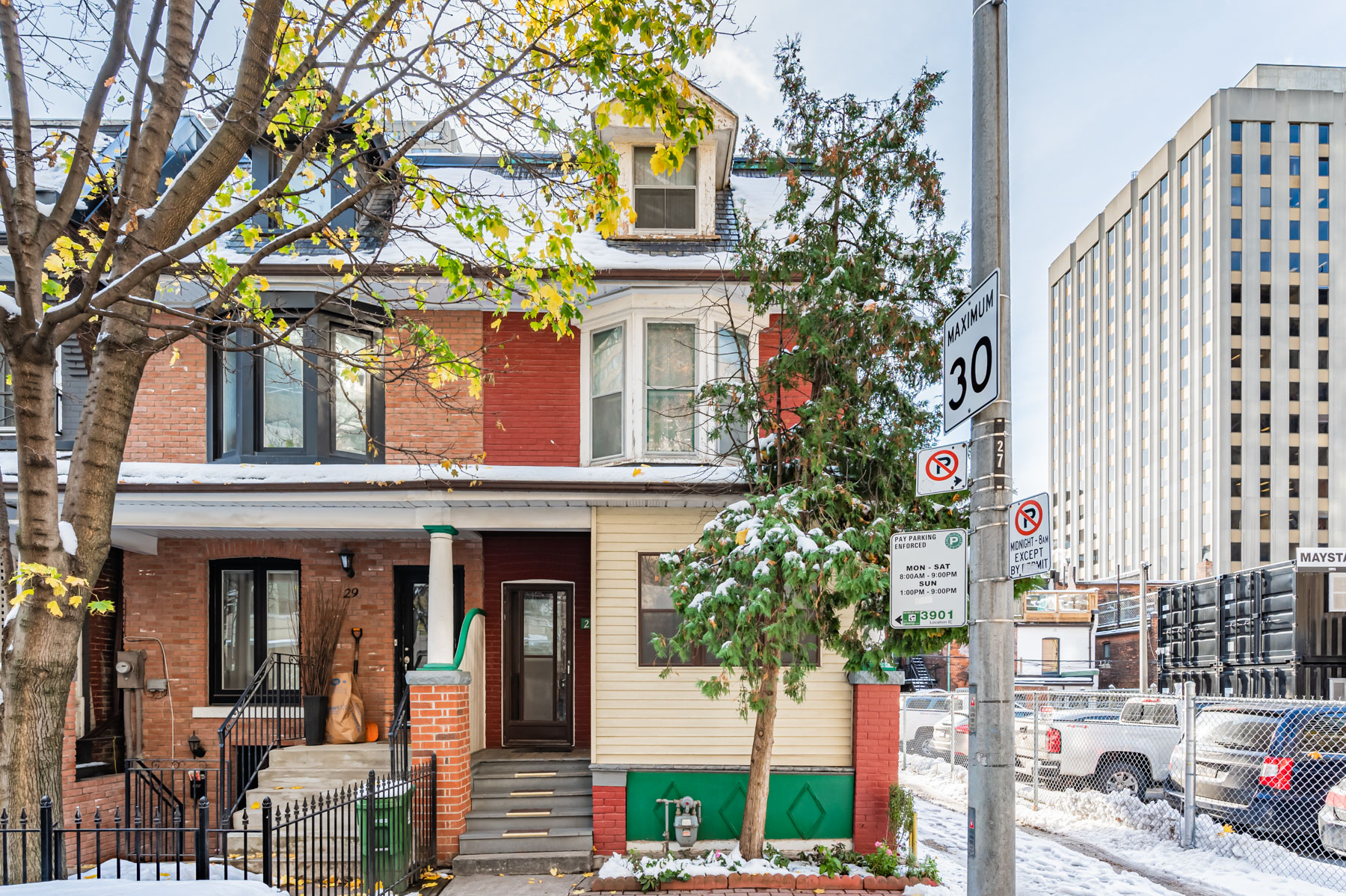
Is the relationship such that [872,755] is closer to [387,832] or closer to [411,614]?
[387,832]

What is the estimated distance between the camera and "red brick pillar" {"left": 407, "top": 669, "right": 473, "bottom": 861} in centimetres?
967

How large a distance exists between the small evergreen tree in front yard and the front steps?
6.32 feet

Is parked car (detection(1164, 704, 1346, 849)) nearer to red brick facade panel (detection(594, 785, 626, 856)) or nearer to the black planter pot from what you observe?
red brick facade panel (detection(594, 785, 626, 856))

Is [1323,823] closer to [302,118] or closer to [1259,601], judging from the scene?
[1259,601]

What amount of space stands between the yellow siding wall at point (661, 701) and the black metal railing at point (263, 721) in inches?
150

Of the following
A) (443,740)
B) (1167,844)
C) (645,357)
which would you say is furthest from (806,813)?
(645,357)

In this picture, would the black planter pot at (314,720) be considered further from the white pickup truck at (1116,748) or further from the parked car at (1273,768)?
the parked car at (1273,768)

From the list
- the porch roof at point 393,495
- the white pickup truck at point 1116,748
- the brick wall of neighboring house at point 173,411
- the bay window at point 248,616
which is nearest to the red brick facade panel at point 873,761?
the porch roof at point 393,495

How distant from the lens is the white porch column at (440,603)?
10.0 m

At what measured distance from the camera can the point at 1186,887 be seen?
8.73 metres

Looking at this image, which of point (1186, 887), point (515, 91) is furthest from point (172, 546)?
point (1186, 887)

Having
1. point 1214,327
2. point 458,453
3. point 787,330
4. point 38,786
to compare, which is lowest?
point 38,786

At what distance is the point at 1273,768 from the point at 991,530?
794 cm

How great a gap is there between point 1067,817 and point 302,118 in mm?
12115
